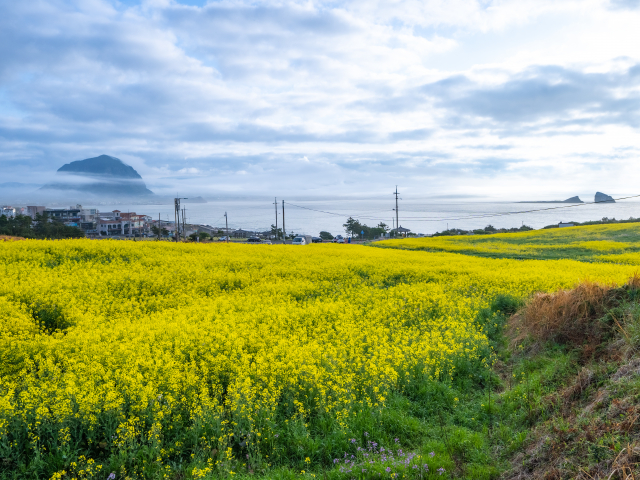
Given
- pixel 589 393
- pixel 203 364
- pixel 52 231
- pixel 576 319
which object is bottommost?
pixel 589 393

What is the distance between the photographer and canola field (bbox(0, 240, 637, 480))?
4906 mm

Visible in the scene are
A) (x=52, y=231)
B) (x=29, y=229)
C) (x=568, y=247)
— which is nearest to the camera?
(x=568, y=247)

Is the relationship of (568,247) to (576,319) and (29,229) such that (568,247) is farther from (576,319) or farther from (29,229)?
(29,229)

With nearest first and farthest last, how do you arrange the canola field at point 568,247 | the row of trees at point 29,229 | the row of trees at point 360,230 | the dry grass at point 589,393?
the dry grass at point 589,393 → the canola field at point 568,247 → the row of trees at point 29,229 → the row of trees at point 360,230

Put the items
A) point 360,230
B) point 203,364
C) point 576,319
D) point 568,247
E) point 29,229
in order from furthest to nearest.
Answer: point 360,230
point 29,229
point 568,247
point 576,319
point 203,364

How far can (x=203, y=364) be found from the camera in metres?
6.77

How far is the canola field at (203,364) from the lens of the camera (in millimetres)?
4906

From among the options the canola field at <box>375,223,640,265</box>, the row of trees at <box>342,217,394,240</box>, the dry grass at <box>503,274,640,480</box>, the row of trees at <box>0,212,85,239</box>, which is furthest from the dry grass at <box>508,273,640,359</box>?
the row of trees at <box>342,217,394,240</box>

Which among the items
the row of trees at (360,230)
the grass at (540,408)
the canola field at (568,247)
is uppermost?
the row of trees at (360,230)

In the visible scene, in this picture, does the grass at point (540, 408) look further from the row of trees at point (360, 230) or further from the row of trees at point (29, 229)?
the row of trees at point (360, 230)

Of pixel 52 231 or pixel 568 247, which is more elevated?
pixel 52 231

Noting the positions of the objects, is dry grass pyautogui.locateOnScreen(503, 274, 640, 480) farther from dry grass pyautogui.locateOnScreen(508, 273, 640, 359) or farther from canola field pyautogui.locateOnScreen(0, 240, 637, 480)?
canola field pyautogui.locateOnScreen(0, 240, 637, 480)

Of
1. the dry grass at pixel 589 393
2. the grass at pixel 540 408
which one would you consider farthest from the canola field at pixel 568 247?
the grass at pixel 540 408

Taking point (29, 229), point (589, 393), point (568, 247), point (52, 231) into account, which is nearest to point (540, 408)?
point (589, 393)
